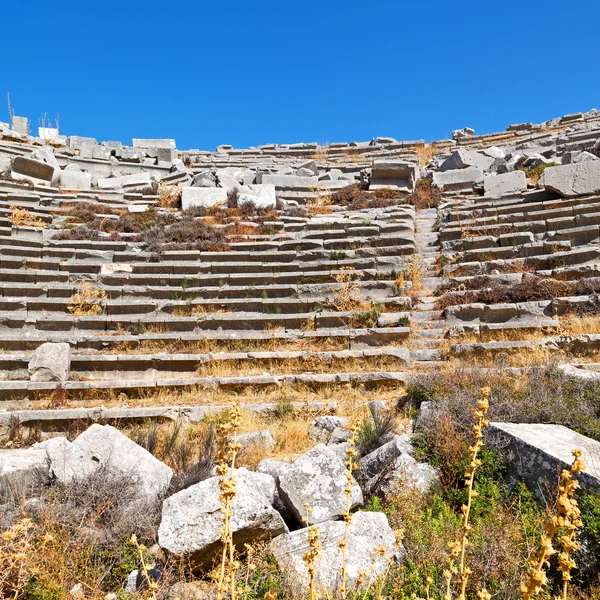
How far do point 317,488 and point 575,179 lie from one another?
11.8 metres

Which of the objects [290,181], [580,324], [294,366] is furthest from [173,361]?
[290,181]

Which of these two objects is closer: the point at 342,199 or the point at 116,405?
the point at 116,405

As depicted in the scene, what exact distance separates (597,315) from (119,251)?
1098 centimetres

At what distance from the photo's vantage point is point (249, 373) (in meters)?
8.17

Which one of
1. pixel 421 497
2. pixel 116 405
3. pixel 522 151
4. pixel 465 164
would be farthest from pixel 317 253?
pixel 522 151

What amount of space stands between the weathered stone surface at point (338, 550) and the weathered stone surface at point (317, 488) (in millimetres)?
291

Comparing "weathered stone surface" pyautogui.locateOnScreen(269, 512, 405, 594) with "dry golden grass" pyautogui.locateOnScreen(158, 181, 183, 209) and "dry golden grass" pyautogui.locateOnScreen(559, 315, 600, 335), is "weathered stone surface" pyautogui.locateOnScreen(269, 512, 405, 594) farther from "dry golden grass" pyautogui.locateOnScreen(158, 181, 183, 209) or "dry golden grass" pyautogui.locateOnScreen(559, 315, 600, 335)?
"dry golden grass" pyautogui.locateOnScreen(158, 181, 183, 209)

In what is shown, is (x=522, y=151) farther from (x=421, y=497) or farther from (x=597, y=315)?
(x=421, y=497)

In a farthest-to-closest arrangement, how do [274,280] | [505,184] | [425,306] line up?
[505,184]
[274,280]
[425,306]

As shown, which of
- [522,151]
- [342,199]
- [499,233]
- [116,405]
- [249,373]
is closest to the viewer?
[116,405]

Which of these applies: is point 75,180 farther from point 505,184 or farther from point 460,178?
point 505,184

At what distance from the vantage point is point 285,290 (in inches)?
407

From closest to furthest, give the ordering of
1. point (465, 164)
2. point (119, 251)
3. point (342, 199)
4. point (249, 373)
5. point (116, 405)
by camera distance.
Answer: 1. point (116, 405)
2. point (249, 373)
3. point (119, 251)
4. point (342, 199)
5. point (465, 164)

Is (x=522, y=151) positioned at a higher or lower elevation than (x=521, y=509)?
higher
